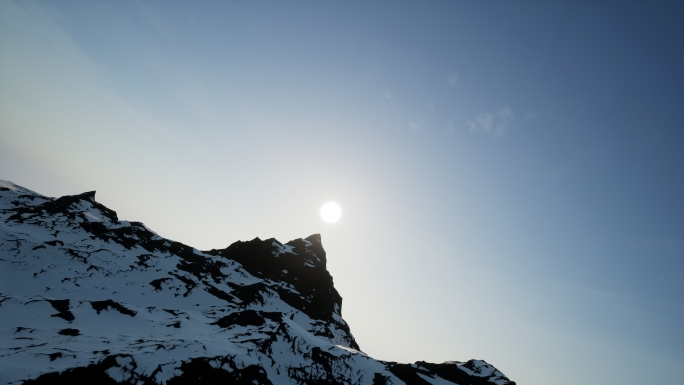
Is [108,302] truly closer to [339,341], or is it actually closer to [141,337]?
[141,337]

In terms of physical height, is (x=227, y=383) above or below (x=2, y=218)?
below

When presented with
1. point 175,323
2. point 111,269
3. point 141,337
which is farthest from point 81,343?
point 111,269

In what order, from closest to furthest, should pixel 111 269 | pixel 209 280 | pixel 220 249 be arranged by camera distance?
pixel 111 269
pixel 209 280
pixel 220 249

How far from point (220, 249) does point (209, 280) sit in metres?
47.6

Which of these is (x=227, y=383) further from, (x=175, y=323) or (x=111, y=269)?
(x=111, y=269)

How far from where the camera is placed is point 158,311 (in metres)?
79.6

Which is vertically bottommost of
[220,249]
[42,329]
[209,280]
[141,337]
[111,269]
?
[42,329]

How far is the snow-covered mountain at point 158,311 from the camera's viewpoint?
158 ft

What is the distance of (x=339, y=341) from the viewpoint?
111875 millimetres

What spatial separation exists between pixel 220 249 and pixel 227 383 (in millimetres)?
125524

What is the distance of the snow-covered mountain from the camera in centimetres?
4812

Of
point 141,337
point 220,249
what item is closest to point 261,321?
point 141,337

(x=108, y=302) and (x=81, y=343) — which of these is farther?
(x=108, y=302)

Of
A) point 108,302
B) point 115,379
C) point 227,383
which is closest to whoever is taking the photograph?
point 115,379
